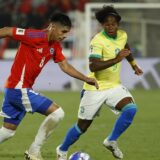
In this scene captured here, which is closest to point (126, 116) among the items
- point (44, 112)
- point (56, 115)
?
point (56, 115)

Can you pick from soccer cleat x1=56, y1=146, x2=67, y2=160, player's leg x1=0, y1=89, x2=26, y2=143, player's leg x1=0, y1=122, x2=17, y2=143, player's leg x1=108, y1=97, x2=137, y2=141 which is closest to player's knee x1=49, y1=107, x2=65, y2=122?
player's leg x1=0, y1=89, x2=26, y2=143

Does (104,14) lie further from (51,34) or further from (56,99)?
(56,99)

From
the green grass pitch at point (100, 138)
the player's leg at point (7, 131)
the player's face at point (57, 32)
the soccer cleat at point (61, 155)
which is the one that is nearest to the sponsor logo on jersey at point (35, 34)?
the player's face at point (57, 32)

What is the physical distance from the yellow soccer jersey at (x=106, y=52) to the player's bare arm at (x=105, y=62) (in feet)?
0.37

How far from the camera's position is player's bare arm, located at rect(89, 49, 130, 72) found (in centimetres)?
1028

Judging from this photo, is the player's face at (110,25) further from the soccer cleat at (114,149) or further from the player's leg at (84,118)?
the soccer cleat at (114,149)

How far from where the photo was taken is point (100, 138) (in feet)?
44.0

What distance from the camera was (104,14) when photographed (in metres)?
10.6

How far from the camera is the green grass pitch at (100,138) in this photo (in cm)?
1138

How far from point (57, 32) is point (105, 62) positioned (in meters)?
0.89

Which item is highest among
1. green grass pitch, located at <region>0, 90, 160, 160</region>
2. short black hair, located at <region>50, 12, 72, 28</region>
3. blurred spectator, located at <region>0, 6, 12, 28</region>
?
short black hair, located at <region>50, 12, 72, 28</region>

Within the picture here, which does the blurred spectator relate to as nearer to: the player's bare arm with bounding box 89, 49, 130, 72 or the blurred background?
the blurred background

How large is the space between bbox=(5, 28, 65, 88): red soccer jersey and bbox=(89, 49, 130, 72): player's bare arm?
30.9 inches

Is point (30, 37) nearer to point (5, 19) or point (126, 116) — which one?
point (126, 116)
